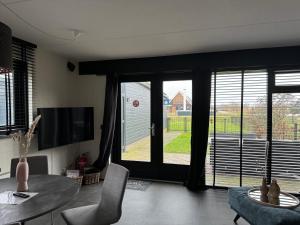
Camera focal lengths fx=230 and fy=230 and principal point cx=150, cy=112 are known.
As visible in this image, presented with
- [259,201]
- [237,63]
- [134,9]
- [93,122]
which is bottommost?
[259,201]

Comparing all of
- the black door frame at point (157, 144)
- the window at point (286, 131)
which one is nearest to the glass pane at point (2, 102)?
the black door frame at point (157, 144)

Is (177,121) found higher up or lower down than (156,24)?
lower down

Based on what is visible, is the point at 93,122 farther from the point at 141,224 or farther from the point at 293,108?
the point at 293,108

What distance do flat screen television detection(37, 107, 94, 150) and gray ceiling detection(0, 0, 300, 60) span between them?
1.07 metres

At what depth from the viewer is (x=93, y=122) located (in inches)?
180

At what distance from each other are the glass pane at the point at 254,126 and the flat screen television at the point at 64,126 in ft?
9.34

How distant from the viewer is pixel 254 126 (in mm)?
3842

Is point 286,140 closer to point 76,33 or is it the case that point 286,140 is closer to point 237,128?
point 237,128

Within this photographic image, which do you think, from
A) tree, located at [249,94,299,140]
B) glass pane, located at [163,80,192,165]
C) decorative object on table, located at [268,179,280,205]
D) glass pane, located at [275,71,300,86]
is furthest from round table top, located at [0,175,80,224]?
glass pane, located at [275,71,300,86]

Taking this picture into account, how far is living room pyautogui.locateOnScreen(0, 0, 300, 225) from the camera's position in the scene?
7.22ft

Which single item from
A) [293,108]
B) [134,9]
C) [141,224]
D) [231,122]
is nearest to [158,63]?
[231,122]

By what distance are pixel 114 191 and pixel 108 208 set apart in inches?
6.6

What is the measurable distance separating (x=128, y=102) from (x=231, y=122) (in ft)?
6.54

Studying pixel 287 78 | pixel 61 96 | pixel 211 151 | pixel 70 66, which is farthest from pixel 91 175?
pixel 287 78
